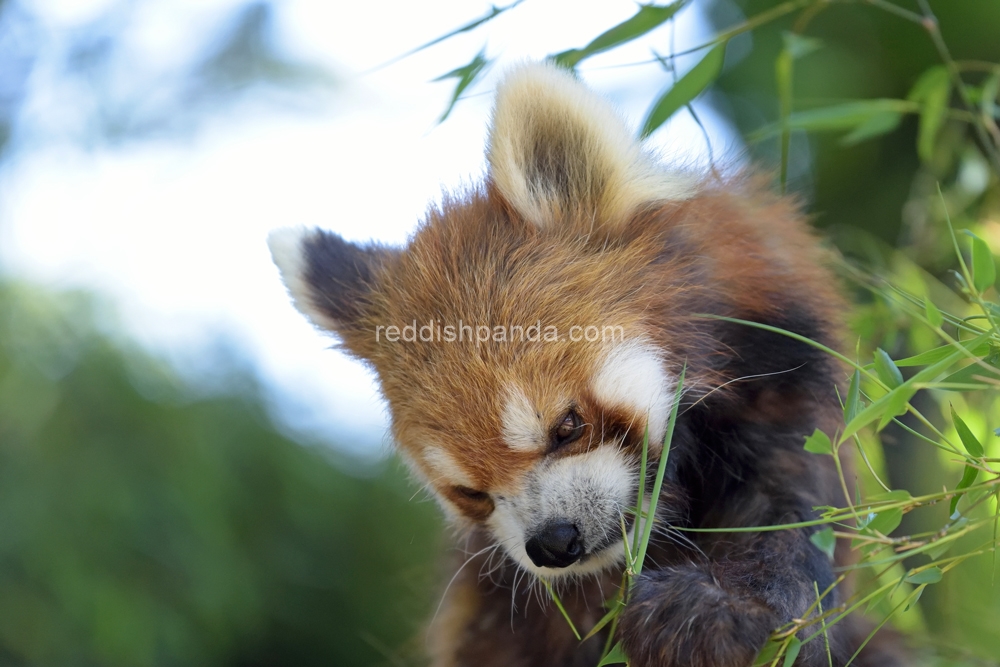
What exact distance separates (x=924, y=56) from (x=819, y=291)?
2189mm

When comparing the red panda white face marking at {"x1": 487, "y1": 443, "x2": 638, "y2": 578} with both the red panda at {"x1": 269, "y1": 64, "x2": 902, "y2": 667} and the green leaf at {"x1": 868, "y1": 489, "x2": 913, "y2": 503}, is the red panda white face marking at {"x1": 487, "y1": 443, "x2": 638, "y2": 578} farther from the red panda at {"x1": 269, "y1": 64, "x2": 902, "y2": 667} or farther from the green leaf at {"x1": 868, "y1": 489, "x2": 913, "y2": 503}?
the green leaf at {"x1": 868, "y1": 489, "x2": 913, "y2": 503}

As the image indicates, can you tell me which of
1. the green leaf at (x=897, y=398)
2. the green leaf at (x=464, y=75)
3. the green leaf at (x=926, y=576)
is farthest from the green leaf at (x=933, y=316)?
the green leaf at (x=464, y=75)

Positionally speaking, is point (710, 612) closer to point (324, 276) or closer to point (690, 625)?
point (690, 625)

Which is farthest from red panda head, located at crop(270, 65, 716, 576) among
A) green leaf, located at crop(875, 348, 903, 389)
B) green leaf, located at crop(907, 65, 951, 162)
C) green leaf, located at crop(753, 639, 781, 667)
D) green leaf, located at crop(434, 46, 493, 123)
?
green leaf, located at crop(907, 65, 951, 162)

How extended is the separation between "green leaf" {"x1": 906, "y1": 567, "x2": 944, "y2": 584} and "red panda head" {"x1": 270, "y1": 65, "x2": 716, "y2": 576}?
1.58 ft

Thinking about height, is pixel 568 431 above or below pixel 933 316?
below

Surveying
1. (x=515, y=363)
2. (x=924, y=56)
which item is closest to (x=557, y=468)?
(x=515, y=363)

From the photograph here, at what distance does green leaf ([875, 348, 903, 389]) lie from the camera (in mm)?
908

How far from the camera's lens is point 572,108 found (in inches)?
51.4

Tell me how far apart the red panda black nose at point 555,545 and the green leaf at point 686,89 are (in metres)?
0.75

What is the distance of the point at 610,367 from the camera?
49.9 inches

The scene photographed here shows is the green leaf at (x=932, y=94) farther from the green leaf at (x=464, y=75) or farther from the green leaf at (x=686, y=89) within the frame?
the green leaf at (x=464, y=75)

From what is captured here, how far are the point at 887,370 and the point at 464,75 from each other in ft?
2.97

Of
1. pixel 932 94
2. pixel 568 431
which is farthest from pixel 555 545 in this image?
pixel 932 94
